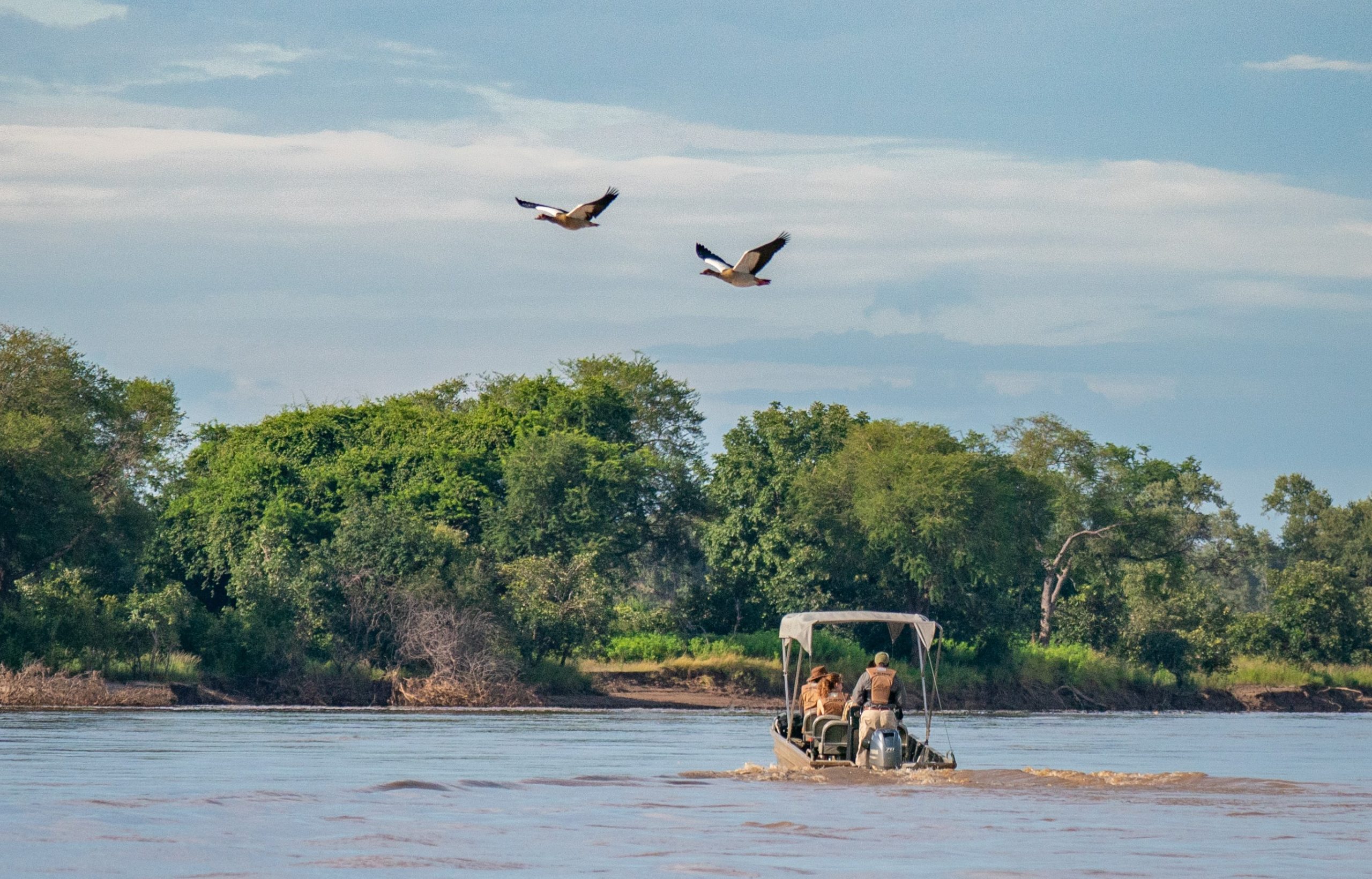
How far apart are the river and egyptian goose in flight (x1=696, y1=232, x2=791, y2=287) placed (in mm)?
6792

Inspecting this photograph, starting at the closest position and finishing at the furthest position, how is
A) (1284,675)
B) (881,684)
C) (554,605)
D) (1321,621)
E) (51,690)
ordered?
(881,684)
(51,690)
(554,605)
(1284,675)
(1321,621)

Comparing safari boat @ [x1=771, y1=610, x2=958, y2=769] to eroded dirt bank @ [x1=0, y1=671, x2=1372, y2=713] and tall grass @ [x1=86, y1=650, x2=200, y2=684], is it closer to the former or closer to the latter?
eroded dirt bank @ [x1=0, y1=671, x2=1372, y2=713]

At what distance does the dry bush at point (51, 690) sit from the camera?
4619cm

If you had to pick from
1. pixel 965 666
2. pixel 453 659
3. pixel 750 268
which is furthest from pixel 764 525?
pixel 750 268

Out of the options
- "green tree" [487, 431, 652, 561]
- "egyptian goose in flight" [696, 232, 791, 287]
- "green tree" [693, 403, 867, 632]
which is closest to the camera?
"egyptian goose in flight" [696, 232, 791, 287]

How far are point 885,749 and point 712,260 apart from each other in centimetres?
727

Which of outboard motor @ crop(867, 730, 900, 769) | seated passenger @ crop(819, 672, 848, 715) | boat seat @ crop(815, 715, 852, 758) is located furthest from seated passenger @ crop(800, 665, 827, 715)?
outboard motor @ crop(867, 730, 900, 769)

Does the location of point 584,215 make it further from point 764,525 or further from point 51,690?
point 764,525

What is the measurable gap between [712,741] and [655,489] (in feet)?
106

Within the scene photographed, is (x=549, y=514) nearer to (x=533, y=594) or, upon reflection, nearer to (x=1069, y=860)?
(x=533, y=594)

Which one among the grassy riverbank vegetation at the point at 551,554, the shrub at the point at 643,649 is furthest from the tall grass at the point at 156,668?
the shrub at the point at 643,649

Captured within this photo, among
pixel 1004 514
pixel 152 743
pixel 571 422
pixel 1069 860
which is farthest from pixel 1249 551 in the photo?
pixel 1069 860

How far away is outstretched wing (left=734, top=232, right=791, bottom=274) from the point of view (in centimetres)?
2369

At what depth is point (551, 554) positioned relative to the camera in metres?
60.5
